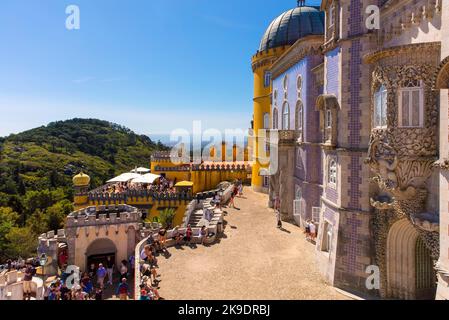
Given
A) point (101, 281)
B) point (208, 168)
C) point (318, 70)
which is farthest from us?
point (208, 168)

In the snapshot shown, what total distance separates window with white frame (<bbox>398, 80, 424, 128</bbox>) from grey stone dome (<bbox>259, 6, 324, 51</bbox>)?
20.9 meters

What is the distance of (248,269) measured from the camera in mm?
13414

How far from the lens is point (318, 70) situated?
17.8 metres

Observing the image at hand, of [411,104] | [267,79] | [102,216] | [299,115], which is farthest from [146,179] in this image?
[411,104]

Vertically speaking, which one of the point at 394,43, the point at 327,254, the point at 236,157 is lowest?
the point at 327,254

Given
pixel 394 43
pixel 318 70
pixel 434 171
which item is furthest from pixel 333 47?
pixel 434 171

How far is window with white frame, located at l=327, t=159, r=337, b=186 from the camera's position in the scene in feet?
42.2

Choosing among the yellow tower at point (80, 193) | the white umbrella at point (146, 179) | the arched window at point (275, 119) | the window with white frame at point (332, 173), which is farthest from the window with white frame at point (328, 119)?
the yellow tower at point (80, 193)

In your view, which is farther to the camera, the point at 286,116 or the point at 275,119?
the point at 275,119

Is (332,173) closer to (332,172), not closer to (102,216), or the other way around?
(332,172)

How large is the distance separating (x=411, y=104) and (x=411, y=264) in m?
5.90

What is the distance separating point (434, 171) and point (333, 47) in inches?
279

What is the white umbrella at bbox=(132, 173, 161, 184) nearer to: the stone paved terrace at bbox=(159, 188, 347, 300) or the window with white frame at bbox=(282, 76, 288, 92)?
the stone paved terrace at bbox=(159, 188, 347, 300)
